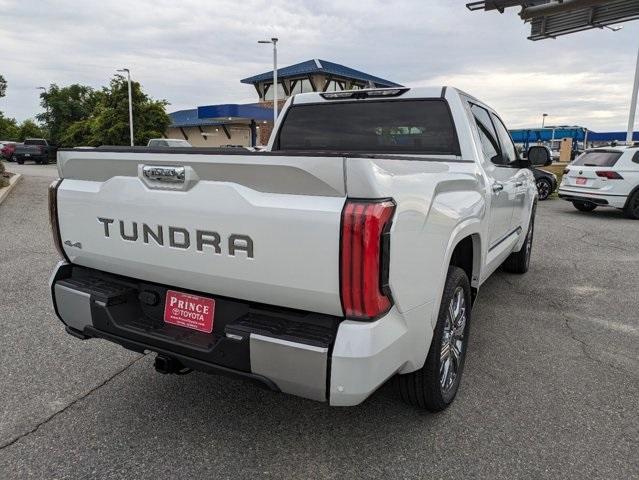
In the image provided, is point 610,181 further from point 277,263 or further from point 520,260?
point 277,263

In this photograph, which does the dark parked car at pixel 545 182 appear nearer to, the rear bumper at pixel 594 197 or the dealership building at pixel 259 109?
the rear bumper at pixel 594 197

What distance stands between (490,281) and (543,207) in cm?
906

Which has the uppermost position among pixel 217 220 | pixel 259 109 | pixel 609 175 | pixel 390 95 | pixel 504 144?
pixel 259 109

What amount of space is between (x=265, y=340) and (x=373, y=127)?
8.45 feet

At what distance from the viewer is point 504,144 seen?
16.1 feet

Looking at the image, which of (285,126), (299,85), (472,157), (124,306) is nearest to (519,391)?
(472,157)

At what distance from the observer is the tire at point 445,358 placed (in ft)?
8.82

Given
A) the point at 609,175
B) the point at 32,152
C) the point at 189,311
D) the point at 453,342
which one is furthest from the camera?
the point at 32,152

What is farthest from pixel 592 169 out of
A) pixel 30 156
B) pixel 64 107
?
pixel 64 107

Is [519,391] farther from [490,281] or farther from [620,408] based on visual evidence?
[490,281]

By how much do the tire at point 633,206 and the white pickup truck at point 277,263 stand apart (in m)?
10.3

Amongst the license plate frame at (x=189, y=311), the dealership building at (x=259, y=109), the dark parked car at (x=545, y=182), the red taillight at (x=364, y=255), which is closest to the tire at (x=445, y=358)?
the red taillight at (x=364, y=255)

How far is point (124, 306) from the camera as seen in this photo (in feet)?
8.82

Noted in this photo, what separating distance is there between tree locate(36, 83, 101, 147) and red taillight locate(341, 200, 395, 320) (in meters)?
59.2
